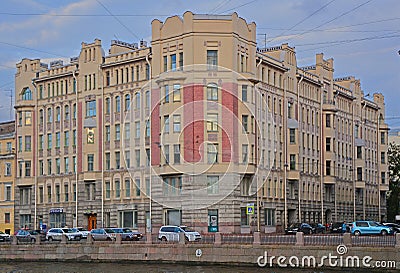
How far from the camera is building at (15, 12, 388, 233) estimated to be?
221 ft

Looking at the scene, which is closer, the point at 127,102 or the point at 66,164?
the point at 127,102

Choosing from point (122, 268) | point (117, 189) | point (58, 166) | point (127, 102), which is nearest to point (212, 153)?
point (127, 102)

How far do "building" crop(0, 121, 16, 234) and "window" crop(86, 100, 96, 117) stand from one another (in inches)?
506

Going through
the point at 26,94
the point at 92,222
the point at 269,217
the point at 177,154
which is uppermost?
the point at 26,94

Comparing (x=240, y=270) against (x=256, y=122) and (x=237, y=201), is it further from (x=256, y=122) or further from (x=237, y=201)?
(x=256, y=122)

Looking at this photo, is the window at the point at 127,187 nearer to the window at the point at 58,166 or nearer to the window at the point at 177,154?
the window at the point at 177,154

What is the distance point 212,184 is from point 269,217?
10.1 m

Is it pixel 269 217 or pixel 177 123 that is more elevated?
pixel 177 123

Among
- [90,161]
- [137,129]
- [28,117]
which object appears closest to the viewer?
[137,129]

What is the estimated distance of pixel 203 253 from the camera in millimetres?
46812

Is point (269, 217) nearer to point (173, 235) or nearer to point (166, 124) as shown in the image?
point (166, 124)

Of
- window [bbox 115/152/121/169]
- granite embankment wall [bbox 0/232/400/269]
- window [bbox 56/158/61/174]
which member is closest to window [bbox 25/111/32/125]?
window [bbox 56/158/61/174]

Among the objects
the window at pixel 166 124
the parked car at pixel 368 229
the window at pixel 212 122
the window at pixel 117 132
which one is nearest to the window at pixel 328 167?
the window at pixel 212 122

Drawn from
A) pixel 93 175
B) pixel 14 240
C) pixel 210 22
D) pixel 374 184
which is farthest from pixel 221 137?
pixel 374 184
